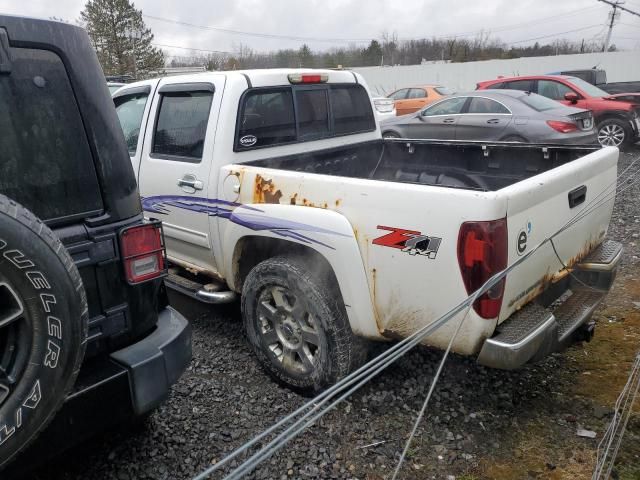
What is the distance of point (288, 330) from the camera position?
3.12 metres

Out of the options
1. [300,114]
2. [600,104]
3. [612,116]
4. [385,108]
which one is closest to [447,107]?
[600,104]

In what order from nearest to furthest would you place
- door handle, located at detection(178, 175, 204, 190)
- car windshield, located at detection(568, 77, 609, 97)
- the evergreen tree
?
door handle, located at detection(178, 175, 204, 190), car windshield, located at detection(568, 77, 609, 97), the evergreen tree

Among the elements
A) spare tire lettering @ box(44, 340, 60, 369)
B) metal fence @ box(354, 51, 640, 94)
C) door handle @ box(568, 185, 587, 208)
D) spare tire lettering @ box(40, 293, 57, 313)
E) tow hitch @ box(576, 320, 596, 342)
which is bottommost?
tow hitch @ box(576, 320, 596, 342)

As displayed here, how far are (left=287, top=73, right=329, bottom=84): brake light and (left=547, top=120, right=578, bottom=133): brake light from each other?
6194 mm

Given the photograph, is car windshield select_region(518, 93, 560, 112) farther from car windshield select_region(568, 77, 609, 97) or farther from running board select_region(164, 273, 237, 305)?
running board select_region(164, 273, 237, 305)

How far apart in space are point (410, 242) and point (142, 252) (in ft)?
4.02

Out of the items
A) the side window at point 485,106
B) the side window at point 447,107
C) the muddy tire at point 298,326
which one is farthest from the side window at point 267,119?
the side window at point 447,107

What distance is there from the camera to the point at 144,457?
257cm

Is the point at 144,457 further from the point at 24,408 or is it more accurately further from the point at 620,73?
the point at 620,73

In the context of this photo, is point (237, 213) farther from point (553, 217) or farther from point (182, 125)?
point (553, 217)

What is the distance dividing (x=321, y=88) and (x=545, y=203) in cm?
216

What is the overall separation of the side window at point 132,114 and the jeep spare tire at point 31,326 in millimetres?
2651

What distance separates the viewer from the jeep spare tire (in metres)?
1.56

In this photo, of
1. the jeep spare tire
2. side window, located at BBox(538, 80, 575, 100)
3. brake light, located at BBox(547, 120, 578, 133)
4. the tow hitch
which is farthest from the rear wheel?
the jeep spare tire
